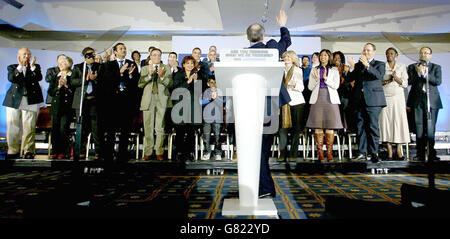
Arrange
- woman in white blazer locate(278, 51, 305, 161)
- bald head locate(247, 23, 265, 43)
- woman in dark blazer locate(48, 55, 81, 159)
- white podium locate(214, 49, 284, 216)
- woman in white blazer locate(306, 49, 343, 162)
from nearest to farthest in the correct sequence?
white podium locate(214, 49, 284, 216), bald head locate(247, 23, 265, 43), woman in white blazer locate(306, 49, 343, 162), woman in white blazer locate(278, 51, 305, 161), woman in dark blazer locate(48, 55, 81, 159)

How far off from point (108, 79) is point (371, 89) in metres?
3.60

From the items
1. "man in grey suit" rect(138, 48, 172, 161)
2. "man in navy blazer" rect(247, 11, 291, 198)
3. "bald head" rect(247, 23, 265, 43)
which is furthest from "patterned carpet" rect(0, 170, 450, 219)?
"bald head" rect(247, 23, 265, 43)

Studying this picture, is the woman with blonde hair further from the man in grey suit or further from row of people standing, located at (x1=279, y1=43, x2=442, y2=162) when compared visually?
the man in grey suit

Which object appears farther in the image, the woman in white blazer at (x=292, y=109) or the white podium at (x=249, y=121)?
the woman in white blazer at (x=292, y=109)

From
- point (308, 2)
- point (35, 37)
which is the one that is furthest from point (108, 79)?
point (35, 37)

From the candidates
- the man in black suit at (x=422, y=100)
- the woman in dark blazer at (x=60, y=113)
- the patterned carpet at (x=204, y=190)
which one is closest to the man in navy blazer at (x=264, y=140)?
the patterned carpet at (x=204, y=190)

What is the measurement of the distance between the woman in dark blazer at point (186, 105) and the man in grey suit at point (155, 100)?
15 centimetres

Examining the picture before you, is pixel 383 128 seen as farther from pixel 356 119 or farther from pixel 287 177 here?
pixel 287 177

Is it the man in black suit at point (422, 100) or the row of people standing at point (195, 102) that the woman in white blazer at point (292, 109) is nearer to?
the row of people standing at point (195, 102)

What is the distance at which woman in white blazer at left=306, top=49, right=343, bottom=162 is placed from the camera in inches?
124

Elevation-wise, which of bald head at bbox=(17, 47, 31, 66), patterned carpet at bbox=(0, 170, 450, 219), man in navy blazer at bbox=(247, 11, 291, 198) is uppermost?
bald head at bbox=(17, 47, 31, 66)

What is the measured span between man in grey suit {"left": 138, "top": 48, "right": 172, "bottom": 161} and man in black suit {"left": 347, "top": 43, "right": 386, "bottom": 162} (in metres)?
2.56

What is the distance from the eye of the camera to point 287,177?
114 inches

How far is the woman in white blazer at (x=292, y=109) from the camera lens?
3.31m
